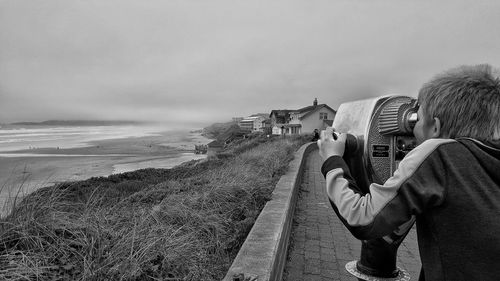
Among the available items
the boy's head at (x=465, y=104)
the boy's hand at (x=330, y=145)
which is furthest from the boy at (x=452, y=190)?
the boy's hand at (x=330, y=145)

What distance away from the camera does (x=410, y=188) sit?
3.75ft

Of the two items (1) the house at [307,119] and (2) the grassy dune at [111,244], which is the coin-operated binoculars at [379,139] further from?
(1) the house at [307,119]

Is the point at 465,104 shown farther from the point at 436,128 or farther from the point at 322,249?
the point at 322,249

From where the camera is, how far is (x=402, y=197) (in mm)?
1162

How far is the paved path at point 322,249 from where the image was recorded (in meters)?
3.65

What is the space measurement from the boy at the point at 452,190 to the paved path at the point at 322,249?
2454 mm

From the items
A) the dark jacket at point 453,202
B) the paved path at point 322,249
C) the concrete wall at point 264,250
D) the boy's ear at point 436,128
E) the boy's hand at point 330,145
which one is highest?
the boy's ear at point 436,128

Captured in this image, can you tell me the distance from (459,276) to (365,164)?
73cm

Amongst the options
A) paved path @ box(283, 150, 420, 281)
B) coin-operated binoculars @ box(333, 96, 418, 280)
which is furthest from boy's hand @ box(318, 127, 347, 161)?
paved path @ box(283, 150, 420, 281)

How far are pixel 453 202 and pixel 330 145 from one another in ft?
1.69

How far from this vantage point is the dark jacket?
1.13 metres

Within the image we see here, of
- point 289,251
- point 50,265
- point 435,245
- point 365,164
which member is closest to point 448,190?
point 435,245

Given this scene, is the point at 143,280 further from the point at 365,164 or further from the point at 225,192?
the point at 225,192

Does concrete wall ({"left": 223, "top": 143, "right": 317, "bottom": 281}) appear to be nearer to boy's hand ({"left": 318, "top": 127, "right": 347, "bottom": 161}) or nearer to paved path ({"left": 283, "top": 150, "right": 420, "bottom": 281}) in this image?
paved path ({"left": 283, "top": 150, "right": 420, "bottom": 281})
